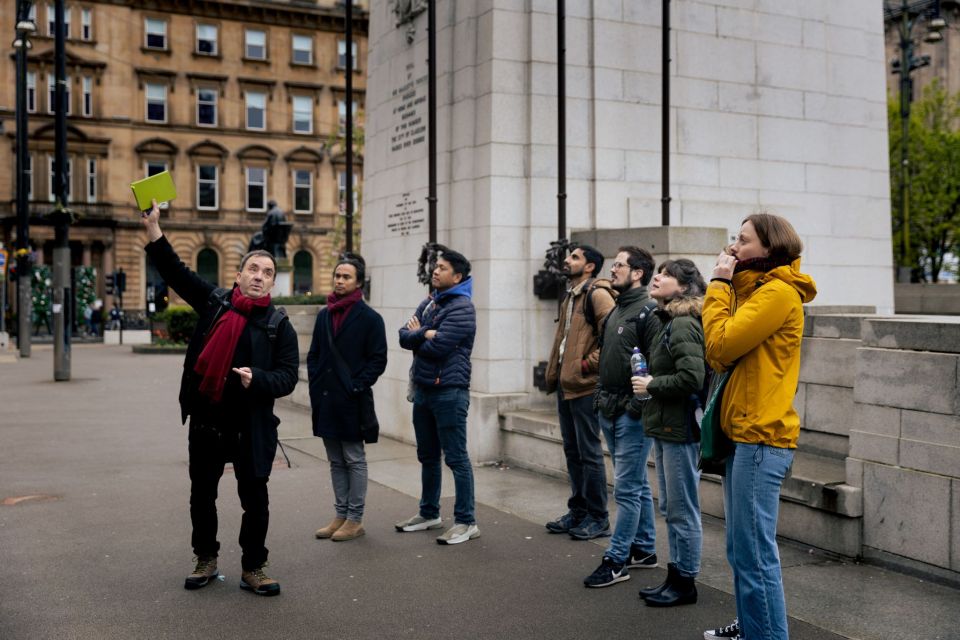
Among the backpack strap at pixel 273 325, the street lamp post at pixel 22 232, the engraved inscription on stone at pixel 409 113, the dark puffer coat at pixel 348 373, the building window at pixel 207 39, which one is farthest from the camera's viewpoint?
the building window at pixel 207 39

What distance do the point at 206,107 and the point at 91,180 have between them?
7308 millimetres

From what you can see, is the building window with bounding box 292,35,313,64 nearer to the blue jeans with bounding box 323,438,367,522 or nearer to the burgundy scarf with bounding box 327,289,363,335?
the burgundy scarf with bounding box 327,289,363,335

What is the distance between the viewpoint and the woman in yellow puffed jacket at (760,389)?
12.6ft

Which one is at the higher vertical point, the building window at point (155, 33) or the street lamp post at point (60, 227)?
the building window at point (155, 33)

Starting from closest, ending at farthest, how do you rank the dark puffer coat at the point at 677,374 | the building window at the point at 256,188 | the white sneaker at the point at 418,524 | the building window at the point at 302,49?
the dark puffer coat at the point at 677,374 < the white sneaker at the point at 418,524 < the building window at the point at 256,188 < the building window at the point at 302,49

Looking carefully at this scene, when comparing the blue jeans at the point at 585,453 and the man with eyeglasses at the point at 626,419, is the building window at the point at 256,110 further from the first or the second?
the man with eyeglasses at the point at 626,419

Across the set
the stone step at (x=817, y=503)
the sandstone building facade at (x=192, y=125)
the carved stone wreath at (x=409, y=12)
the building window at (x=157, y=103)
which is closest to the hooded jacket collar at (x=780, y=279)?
the stone step at (x=817, y=503)

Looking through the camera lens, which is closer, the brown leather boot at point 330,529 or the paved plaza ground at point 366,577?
the paved plaza ground at point 366,577

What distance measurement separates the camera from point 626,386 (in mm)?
5621

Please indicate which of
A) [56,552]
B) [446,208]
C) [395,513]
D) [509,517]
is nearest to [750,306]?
[509,517]

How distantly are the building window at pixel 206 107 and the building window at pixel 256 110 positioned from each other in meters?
1.84

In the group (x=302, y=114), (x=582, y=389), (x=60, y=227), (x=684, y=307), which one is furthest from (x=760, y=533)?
(x=302, y=114)

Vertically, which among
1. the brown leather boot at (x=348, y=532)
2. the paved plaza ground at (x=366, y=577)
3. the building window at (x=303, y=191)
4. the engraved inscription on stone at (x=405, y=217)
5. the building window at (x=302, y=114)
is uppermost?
the building window at (x=302, y=114)

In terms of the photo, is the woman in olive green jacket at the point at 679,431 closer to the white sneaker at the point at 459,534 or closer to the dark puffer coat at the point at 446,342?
the white sneaker at the point at 459,534
